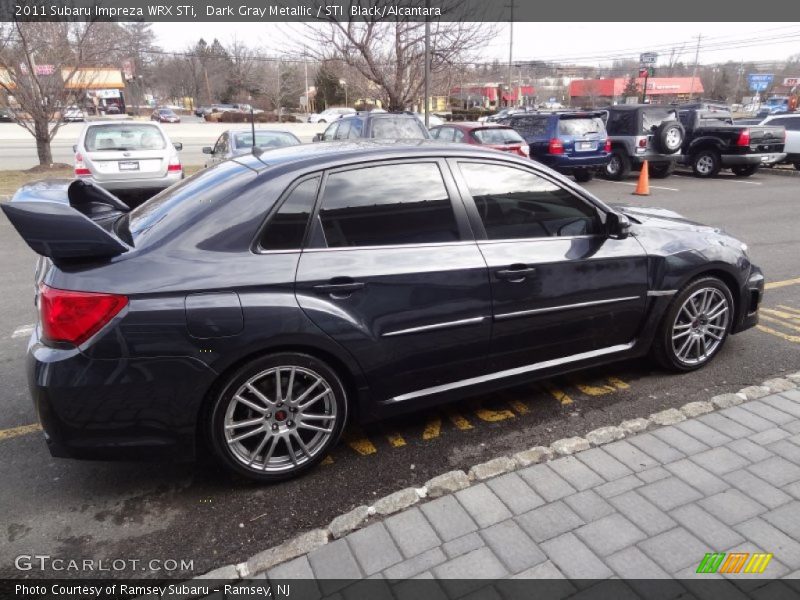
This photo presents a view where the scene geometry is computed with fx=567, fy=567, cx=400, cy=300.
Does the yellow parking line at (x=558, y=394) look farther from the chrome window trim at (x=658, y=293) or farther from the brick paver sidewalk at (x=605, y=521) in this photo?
the chrome window trim at (x=658, y=293)

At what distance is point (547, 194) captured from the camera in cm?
351

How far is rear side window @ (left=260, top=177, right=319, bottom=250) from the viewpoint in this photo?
109 inches

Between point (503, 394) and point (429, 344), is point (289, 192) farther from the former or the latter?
point (503, 394)

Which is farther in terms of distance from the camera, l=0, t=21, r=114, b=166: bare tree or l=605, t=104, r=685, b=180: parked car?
l=605, t=104, r=685, b=180: parked car

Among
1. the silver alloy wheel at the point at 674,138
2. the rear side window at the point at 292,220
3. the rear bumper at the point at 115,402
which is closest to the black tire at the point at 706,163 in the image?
the silver alloy wheel at the point at 674,138

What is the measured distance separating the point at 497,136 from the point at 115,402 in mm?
11930

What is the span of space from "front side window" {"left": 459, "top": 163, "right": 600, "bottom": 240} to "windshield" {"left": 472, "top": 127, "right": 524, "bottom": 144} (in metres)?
9.91

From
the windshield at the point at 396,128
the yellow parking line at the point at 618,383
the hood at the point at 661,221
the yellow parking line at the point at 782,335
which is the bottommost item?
the yellow parking line at the point at 618,383

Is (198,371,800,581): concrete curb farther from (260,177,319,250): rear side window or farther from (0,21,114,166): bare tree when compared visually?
(0,21,114,166): bare tree

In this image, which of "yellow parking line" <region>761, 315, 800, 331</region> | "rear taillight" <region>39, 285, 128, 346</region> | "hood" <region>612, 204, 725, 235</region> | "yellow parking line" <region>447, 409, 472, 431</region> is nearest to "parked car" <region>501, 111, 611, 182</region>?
"yellow parking line" <region>761, 315, 800, 331</region>

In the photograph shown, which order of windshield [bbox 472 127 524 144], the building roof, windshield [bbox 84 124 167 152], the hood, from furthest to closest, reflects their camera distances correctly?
the building roof, windshield [bbox 472 127 524 144], windshield [bbox 84 124 167 152], the hood

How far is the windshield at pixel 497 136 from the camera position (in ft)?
42.6

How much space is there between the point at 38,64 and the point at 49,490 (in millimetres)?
15836

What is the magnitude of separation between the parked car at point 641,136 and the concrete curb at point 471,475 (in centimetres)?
1274
